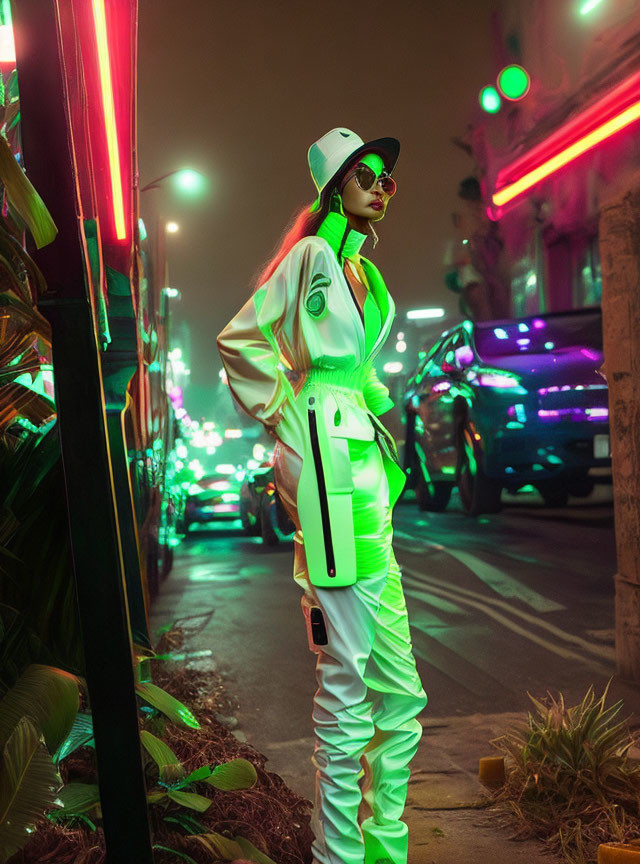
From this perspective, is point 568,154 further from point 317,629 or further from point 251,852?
point 251,852

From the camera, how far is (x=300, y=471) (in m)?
2.34

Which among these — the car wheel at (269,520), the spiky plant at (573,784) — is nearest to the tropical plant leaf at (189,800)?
the spiky plant at (573,784)

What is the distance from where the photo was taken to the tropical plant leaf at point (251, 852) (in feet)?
7.29

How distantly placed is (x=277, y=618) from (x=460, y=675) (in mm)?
2058

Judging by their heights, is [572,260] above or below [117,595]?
above

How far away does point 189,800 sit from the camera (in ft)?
7.28

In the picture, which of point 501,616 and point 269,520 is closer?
point 501,616

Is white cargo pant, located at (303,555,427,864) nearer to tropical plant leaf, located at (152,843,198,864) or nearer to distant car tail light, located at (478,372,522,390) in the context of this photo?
tropical plant leaf, located at (152,843,198,864)

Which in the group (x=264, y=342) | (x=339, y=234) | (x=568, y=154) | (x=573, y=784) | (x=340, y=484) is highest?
(x=568, y=154)

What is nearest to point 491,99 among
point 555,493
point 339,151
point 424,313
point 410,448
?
point 339,151

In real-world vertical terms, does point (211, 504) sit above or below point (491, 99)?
below

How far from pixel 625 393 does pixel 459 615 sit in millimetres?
2317

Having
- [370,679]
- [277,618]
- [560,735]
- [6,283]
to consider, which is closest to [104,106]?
[6,283]

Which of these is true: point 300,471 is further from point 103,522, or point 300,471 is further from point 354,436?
point 103,522
